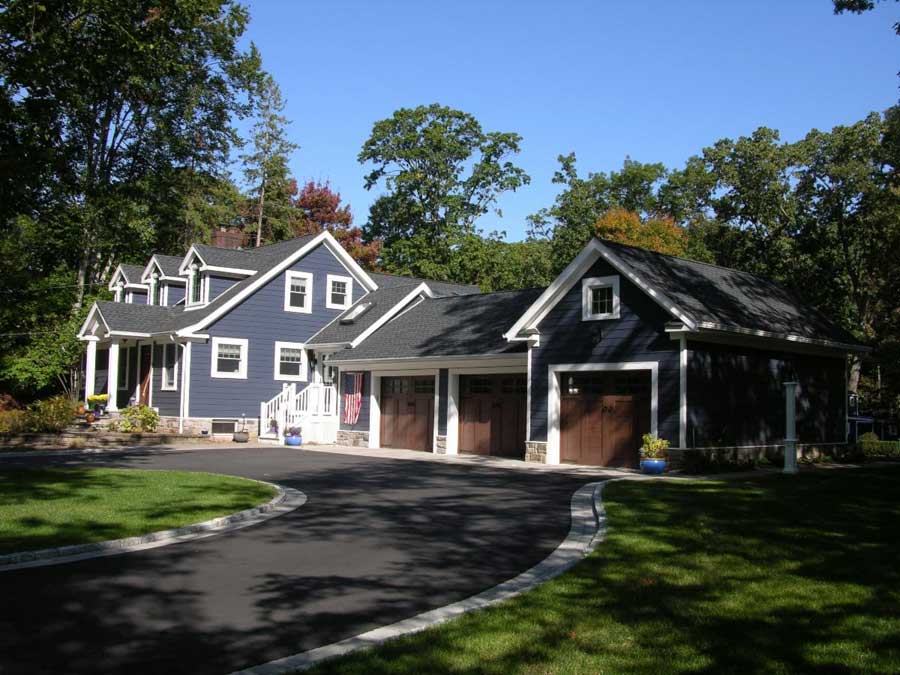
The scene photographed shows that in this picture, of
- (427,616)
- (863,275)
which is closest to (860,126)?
(863,275)

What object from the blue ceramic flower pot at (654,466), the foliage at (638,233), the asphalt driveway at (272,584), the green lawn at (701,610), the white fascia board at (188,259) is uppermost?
the foliage at (638,233)

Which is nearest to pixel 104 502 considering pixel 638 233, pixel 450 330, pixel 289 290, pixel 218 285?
pixel 450 330

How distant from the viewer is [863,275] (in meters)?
45.9

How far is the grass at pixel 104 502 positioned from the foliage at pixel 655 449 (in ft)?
31.4

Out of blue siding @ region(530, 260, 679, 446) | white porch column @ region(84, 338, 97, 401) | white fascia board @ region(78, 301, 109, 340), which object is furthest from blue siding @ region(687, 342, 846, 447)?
white porch column @ region(84, 338, 97, 401)

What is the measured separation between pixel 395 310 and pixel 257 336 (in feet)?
18.0

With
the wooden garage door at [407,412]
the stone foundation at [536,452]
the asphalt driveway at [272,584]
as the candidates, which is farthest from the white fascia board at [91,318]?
the asphalt driveway at [272,584]

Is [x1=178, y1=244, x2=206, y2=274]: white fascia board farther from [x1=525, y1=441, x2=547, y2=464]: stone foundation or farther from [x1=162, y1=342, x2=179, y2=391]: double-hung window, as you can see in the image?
[x1=525, y1=441, x2=547, y2=464]: stone foundation

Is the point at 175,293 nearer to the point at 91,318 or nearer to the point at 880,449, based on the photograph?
the point at 91,318

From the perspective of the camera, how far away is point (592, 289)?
77.8ft

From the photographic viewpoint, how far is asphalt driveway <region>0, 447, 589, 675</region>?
645 centimetres

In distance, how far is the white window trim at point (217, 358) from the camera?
3281cm

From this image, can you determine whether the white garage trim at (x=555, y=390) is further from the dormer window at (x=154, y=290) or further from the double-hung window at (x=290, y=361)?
the dormer window at (x=154, y=290)

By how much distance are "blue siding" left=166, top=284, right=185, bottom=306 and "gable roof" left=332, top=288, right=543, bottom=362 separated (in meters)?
9.70
